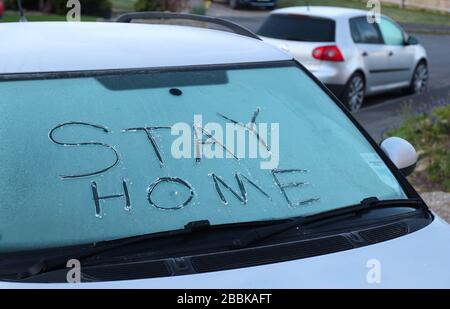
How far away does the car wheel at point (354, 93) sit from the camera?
11625 millimetres

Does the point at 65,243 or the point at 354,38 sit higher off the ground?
the point at 354,38

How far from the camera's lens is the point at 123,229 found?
8.66 ft

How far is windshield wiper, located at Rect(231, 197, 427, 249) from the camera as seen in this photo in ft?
8.75

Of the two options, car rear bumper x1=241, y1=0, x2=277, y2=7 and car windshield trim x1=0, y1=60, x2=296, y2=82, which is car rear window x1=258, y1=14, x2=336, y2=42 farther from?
car rear bumper x1=241, y1=0, x2=277, y2=7

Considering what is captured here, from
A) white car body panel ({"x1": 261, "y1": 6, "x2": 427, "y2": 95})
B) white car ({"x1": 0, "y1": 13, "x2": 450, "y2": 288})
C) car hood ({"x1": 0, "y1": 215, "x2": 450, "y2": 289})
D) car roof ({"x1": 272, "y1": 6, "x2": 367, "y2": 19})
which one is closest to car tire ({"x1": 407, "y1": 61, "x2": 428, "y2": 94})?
white car body panel ({"x1": 261, "y1": 6, "x2": 427, "y2": 95})

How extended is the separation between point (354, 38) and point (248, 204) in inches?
372

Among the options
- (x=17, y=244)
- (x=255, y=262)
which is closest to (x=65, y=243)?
(x=17, y=244)

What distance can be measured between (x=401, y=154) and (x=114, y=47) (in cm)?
133

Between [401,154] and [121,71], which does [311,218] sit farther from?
[121,71]

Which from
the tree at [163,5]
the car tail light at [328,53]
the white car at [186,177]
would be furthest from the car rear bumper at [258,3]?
the white car at [186,177]

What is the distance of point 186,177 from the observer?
2861mm

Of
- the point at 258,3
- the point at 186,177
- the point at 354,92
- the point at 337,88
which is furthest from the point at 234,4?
the point at 186,177
